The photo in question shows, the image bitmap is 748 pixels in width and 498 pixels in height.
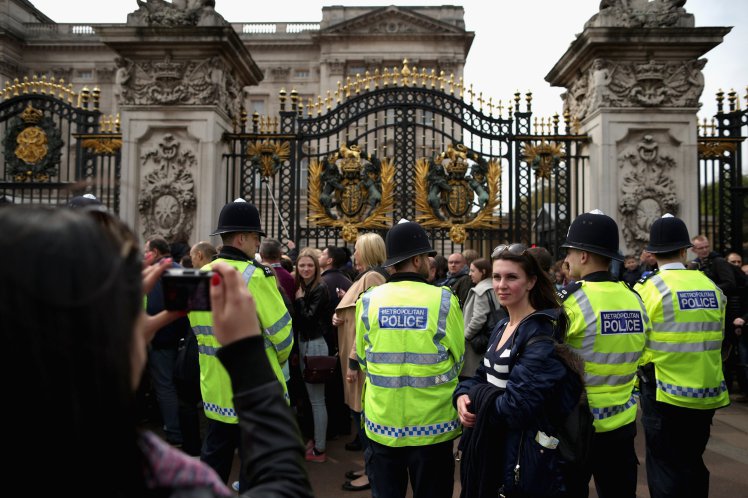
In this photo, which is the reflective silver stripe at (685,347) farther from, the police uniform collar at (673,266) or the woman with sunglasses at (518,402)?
the woman with sunglasses at (518,402)

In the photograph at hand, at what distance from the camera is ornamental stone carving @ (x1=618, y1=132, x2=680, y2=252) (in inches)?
378

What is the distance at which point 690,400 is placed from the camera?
4.02 m

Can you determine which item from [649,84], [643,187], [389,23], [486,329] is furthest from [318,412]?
[389,23]

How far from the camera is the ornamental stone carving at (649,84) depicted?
9.78 metres

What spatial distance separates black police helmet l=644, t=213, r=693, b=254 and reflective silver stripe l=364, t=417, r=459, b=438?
7.41ft

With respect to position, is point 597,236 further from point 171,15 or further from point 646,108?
point 171,15

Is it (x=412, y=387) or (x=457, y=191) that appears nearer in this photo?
(x=412, y=387)

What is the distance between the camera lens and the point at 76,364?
0.85 meters

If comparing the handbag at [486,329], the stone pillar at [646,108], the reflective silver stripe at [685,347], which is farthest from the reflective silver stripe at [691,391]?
the stone pillar at [646,108]

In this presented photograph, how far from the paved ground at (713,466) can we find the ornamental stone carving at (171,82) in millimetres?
6470

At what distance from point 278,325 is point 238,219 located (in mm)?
823

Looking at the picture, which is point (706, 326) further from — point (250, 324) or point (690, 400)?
point (250, 324)

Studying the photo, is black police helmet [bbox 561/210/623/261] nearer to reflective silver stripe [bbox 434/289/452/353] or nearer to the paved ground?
reflective silver stripe [bbox 434/289/452/353]

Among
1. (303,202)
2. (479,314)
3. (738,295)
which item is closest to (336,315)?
(479,314)
